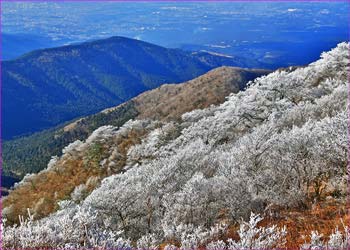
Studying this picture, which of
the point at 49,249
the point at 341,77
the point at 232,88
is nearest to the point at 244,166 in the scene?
the point at 49,249

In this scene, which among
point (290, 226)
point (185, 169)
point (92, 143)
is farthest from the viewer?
point (92, 143)

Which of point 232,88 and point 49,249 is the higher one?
point 49,249

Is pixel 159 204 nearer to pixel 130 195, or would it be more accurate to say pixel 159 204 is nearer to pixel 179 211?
pixel 130 195

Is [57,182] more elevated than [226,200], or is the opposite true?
[226,200]

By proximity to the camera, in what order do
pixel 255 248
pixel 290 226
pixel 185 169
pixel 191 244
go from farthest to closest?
pixel 185 169 < pixel 290 226 < pixel 191 244 < pixel 255 248

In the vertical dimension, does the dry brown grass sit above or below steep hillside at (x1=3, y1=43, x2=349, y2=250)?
below

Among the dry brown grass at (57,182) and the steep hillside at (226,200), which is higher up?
the steep hillside at (226,200)

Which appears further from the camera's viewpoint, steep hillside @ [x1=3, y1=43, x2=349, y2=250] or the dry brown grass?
the dry brown grass

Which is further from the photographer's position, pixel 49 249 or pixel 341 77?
pixel 341 77

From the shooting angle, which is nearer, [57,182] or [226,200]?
[226,200]

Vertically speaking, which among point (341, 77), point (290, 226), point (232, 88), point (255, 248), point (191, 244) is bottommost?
point (232, 88)

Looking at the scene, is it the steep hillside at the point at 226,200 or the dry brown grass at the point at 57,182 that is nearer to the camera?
the steep hillside at the point at 226,200
